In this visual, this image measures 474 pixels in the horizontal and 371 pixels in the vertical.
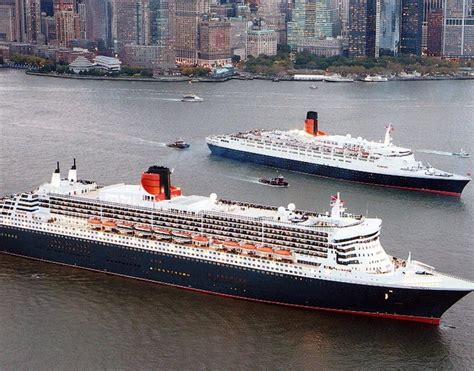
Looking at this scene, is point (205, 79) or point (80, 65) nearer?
point (205, 79)

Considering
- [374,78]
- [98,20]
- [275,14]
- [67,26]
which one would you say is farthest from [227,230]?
[275,14]

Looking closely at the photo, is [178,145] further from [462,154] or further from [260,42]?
[260,42]

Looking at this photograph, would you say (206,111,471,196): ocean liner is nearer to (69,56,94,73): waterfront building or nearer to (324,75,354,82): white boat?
(324,75,354,82): white boat

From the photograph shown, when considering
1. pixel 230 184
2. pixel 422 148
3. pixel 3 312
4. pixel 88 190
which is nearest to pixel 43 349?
pixel 3 312

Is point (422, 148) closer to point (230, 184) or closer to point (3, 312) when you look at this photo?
point (230, 184)

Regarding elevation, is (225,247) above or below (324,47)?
below

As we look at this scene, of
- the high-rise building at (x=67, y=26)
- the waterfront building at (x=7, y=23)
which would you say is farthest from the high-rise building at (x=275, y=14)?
the waterfront building at (x=7, y=23)
